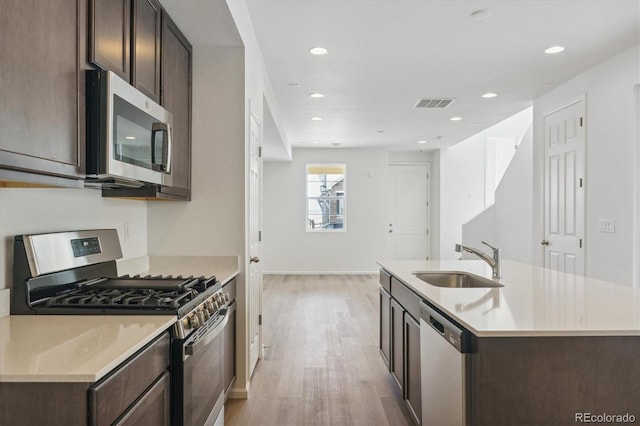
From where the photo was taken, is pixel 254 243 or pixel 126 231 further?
pixel 254 243

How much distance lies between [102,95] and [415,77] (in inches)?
134

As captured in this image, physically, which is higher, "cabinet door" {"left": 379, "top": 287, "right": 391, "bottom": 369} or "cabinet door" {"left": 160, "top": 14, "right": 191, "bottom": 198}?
"cabinet door" {"left": 160, "top": 14, "right": 191, "bottom": 198}

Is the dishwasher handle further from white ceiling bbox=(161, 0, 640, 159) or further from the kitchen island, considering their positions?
white ceiling bbox=(161, 0, 640, 159)

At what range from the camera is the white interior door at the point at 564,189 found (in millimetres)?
4434

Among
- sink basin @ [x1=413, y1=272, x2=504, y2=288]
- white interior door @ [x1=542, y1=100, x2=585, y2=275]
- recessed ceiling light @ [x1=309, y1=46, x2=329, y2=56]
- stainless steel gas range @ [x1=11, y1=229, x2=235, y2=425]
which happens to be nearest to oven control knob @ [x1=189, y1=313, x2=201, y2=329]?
stainless steel gas range @ [x1=11, y1=229, x2=235, y2=425]

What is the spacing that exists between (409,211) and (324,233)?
213 cm

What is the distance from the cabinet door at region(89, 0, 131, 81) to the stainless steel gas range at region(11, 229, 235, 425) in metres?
0.74

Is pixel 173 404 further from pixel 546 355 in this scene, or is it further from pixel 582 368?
pixel 582 368

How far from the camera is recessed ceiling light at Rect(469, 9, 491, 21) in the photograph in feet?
9.59

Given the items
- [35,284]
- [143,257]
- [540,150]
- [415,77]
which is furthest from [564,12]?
[35,284]

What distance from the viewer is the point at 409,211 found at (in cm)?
970

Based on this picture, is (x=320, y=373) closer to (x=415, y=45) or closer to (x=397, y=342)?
(x=397, y=342)

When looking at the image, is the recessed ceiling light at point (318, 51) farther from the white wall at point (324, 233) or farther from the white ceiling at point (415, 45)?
the white wall at point (324, 233)

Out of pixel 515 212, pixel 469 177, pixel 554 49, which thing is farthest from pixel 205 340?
pixel 469 177
